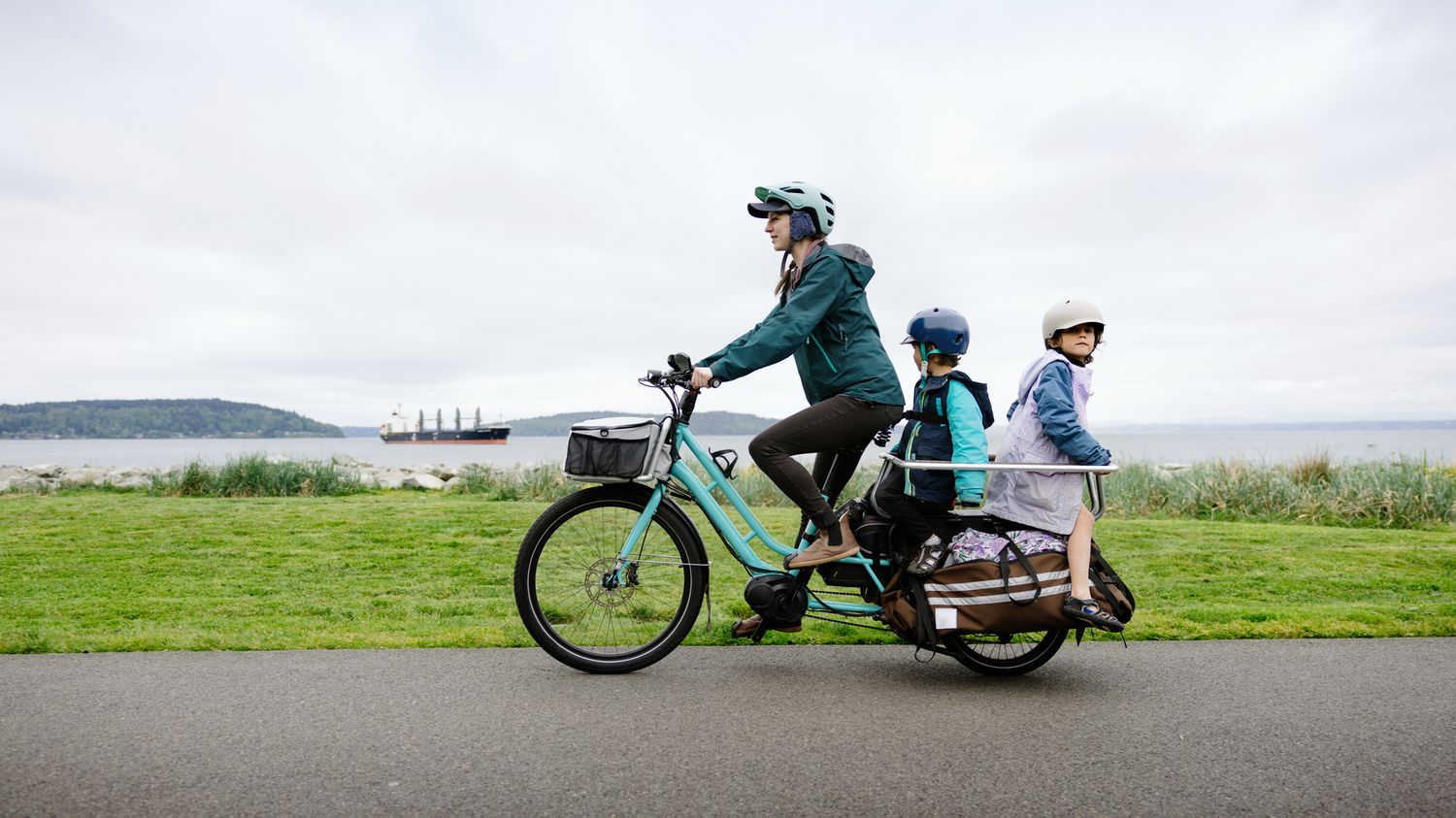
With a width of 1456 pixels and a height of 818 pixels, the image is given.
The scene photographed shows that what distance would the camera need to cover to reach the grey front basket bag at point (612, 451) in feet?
15.0

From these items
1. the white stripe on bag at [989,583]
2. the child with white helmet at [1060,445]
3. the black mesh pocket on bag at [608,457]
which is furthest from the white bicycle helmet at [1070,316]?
the black mesh pocket on bag at [608,457]

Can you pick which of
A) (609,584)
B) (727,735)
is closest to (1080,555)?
(727,735)

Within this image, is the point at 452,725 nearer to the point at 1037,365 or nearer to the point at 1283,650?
the point at 1037,365

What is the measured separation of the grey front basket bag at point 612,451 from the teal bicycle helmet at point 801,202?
1302mm

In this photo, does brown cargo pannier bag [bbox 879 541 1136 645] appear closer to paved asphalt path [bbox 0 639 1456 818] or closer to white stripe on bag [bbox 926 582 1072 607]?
white stripe on bag [bbox 926 582 1072 607]

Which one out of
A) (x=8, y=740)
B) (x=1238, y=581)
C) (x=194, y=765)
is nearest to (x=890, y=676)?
(x=194, y=765)

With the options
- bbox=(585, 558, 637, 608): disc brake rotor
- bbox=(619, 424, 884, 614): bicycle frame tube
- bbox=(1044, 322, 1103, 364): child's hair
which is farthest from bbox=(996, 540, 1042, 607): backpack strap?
bbox=(585, 558, 637, 608): disc brake rotor

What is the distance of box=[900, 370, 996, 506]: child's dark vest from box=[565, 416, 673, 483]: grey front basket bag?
50.2 inches

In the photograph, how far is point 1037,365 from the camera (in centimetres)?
457

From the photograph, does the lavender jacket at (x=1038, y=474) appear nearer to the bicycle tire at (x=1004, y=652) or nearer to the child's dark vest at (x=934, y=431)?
the child's dark vest at (x=934, y=431)

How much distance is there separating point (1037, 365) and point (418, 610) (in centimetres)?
408

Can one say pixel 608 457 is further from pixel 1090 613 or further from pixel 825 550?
pixel 1090 613

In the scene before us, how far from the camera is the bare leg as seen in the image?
4379 mm

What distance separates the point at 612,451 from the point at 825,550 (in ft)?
3.83
